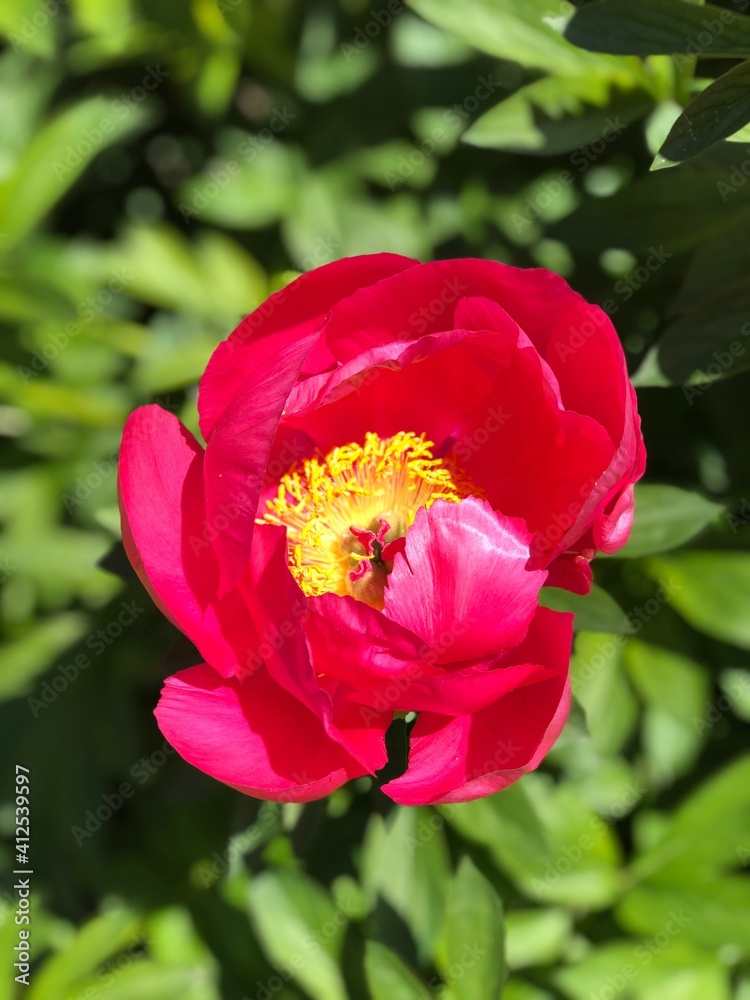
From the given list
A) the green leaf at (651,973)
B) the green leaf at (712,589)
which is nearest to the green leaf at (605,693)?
the green leaf at (712,589)

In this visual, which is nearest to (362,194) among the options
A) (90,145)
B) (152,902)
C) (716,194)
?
(90,145)

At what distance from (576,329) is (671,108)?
481mm

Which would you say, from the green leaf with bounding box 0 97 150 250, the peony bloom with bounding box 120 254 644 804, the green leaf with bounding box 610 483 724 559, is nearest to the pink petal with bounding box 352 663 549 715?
the peony bloom with bounding box 120 254 644 804

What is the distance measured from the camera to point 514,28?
1203 millimetres

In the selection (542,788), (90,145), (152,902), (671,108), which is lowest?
(152,902)

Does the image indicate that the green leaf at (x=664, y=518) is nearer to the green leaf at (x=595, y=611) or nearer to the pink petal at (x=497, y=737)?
the green leaf at (x=595, y=611)

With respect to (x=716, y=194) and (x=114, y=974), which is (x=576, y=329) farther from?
(x=114, y=974)

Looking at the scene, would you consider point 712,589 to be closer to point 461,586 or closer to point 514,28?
point 461,586

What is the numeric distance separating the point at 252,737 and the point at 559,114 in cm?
82

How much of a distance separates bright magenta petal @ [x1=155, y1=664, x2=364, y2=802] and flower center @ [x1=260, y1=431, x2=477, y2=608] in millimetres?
205

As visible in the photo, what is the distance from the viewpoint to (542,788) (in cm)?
144

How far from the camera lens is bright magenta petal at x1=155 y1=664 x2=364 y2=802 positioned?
0.89 meters

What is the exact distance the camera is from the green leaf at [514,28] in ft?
3.83

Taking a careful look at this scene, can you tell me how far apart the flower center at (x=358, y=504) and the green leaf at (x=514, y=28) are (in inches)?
18.7
